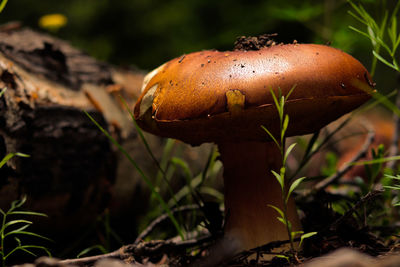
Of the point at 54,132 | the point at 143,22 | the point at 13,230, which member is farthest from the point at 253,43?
the point at 143,22

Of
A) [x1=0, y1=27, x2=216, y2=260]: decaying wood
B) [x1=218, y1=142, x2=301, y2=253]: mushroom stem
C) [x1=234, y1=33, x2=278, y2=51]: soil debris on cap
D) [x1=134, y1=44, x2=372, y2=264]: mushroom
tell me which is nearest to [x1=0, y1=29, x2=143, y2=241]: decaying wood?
[x1=0, y1=27, x2=216, y2=260]: decaying wood

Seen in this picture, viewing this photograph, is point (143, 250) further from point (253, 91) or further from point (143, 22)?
point (143, 22)

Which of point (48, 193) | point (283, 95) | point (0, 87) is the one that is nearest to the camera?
point (283, 95)

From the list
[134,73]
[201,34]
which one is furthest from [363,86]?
[201,34]

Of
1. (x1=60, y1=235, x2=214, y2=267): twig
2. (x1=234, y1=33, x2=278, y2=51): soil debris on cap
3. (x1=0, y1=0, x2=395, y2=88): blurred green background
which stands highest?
(x1=234, y1=33, x2=278, y2=51): soil debris on cap

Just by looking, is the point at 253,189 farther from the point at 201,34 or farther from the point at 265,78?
the point at 201,34

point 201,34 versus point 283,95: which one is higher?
point 283,95

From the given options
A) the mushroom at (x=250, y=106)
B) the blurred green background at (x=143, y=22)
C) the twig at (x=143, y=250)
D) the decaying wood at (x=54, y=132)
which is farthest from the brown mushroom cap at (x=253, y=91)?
the blurred green background at (x=143, y=22)

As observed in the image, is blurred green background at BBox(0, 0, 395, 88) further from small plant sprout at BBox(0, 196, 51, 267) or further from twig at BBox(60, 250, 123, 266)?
twig at BBox(60, 250, 123, 266)
